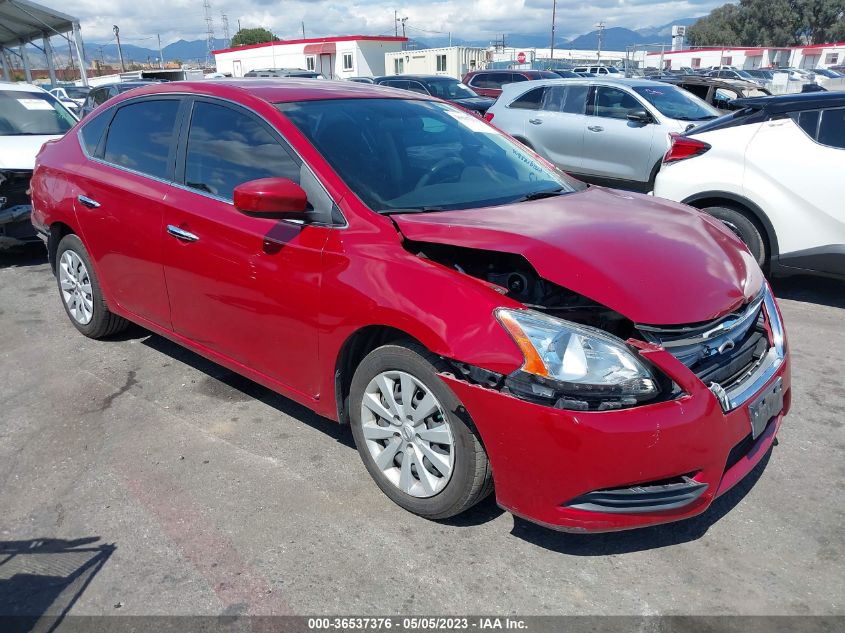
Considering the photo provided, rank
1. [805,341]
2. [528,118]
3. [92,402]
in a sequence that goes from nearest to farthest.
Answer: [92,402], [805,341], [528,118]

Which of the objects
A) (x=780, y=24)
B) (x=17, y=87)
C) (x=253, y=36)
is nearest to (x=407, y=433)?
(x=17, y=87)

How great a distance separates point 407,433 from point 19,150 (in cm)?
631

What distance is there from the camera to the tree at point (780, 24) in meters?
74.7

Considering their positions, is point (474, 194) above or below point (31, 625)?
above

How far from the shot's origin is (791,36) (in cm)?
7688

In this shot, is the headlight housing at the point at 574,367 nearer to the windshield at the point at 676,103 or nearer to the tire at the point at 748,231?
the tire at the point at 748,231

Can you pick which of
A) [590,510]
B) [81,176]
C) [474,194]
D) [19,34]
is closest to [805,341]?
[474,194]

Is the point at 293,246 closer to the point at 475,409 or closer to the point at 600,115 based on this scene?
the point at 475,409

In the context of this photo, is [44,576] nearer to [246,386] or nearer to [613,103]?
[246,386]

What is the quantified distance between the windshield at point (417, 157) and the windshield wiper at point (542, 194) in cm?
1

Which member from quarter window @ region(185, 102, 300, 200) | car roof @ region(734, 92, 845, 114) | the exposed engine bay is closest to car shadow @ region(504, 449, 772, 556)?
the exposed engine bay

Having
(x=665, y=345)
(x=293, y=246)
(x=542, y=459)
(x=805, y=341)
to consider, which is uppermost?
(x=293, y=246)

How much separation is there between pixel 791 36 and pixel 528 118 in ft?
271

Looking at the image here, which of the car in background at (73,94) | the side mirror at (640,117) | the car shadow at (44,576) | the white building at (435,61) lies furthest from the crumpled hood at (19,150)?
the white building at (435,61)
